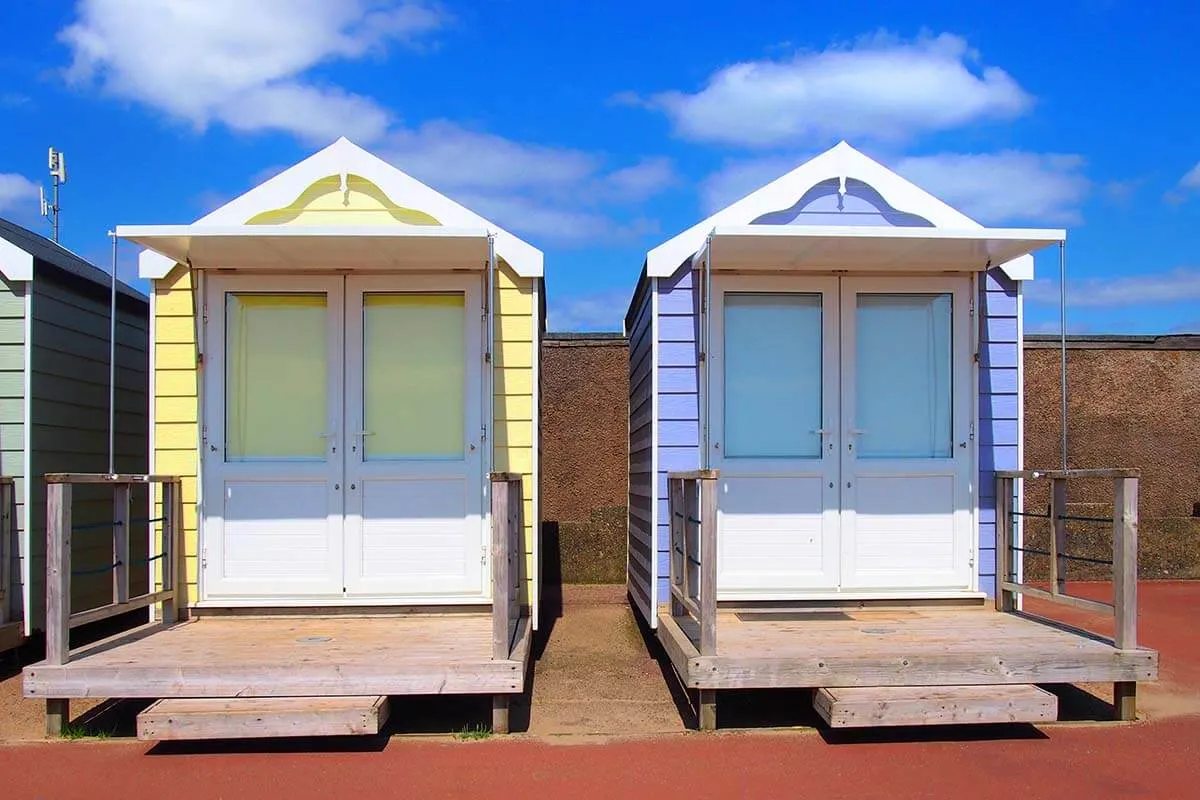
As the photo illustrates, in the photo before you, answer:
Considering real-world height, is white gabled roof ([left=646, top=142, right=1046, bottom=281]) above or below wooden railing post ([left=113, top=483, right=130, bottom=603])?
above

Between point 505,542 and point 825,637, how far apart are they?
166 cm

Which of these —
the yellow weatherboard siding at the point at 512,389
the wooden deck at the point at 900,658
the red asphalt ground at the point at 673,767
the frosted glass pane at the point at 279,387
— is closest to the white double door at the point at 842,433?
the wooden deck at the point at 900,658

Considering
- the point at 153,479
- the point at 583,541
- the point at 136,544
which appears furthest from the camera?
Result: the point at 583,541

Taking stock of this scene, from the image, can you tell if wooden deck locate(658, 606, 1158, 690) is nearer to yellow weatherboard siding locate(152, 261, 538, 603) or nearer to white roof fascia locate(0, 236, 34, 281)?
yellow weatherboard siding locate(152, 261, 538, 603)

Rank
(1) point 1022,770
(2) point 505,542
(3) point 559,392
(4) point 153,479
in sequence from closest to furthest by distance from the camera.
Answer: (1) point 1022,770, (2) point 505,542, (4) point 153,479, (3) point 559,392

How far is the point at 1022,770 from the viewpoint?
12.5 ft

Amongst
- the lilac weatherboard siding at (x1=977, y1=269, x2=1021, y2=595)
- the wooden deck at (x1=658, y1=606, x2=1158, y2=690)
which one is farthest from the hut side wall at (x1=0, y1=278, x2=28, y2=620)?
the lilac weatherboard siding at (x1=977, y1=269, x2=1021, y2=595)

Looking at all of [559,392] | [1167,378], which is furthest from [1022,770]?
[1167,378]

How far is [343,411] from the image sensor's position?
538cm

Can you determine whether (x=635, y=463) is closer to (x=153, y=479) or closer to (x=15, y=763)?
(x=153, y=479)

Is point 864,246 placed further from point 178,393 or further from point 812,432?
point 178,393

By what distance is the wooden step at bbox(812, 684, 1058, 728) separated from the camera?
397 cm

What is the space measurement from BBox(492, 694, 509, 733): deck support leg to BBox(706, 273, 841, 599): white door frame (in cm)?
159

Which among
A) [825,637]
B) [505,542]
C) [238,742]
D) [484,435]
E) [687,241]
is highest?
[687,241]
